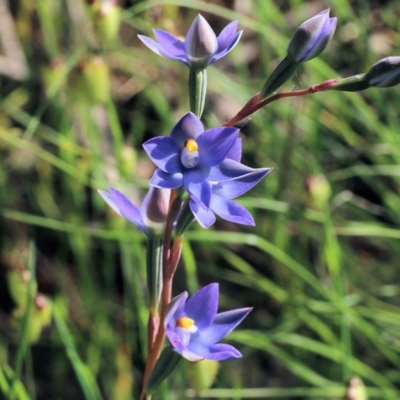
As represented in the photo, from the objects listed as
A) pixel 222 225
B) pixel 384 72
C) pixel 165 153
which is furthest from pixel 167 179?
pixel 222 225

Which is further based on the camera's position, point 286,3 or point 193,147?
point 286,3

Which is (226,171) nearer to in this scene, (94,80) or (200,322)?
(200,322)

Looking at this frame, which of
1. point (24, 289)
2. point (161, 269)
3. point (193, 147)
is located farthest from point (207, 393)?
point (193, 147)

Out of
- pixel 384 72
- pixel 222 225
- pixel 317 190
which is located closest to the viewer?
pixel 384 72

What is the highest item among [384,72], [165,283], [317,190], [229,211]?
[384,72]

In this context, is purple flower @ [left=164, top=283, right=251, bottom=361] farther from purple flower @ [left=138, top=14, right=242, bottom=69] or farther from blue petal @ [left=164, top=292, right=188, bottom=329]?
purple flower @ [left=138, top=14, right=242, bottom=69]

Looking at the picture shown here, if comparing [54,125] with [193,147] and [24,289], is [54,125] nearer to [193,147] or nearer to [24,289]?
[24,289]
